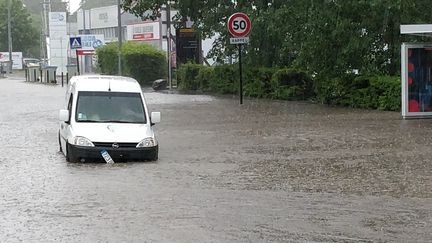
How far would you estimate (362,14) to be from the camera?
22859 millimetres

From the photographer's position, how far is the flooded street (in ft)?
27.0

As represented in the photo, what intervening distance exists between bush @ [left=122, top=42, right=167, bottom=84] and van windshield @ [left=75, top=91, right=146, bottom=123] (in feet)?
95.1

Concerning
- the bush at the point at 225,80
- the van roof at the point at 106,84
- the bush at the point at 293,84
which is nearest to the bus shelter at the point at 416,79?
the bush at the point at 293,84

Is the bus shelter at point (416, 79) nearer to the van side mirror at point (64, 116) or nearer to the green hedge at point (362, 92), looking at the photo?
the green hedge at point (362, 92)

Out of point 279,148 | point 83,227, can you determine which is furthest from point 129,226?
point 279,148

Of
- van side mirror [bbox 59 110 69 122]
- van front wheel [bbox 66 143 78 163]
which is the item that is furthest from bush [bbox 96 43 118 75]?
van front wheel [bbox 66 143 78 163]

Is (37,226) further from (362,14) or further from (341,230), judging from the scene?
(362,14)

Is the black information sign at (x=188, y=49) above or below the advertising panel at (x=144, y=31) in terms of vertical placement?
below

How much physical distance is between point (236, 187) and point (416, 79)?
11001 millimetres

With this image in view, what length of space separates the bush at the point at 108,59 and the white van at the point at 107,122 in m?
Answer: 32.3

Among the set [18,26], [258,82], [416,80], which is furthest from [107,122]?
[18,26]

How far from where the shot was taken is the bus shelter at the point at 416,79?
792 inches

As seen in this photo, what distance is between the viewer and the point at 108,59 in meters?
49.3

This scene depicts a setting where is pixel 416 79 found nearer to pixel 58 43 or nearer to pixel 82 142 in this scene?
pixel 82 142
